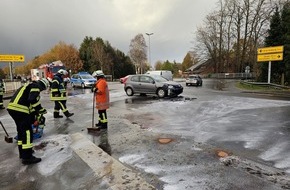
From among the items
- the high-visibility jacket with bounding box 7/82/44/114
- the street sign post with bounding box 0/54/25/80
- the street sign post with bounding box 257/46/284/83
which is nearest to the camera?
the high-visibility jacket with bounding box 7/82/44/114

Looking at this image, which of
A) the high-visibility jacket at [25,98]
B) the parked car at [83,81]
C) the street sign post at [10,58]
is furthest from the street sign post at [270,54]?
the street sign post at [10,58]

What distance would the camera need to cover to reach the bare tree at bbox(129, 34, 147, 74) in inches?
2726

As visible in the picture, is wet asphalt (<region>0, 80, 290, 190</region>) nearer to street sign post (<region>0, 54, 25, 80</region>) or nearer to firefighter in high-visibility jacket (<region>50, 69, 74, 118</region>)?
firefighter in high-visibility jacket (<region>50, 69, 74, 118</region>)

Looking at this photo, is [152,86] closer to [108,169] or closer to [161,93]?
[161,93]

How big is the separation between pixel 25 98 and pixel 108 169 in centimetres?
250

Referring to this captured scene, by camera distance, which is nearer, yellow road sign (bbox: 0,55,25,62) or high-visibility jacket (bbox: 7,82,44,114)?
high-visibility jacket (bbox: 7,82,44,114)

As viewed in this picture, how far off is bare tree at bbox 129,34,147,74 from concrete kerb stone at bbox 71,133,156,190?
63.7 metres

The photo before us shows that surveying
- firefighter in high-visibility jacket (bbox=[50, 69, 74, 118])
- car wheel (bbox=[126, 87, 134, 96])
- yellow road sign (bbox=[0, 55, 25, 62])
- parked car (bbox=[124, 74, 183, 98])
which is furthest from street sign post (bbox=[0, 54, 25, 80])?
firefighter in high-visibility jacket (bbox=[50, 69, 74, 118])

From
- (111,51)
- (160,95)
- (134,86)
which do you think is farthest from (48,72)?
(111,51)

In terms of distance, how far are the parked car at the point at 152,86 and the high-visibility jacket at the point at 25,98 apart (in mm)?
11762

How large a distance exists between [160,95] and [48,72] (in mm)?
21340

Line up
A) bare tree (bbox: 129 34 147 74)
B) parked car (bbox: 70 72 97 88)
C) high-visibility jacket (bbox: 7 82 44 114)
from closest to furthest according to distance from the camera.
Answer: high-visibility jacket (bbox: 7 82 44 114) → parked car (bbox: 70 72 97 88) → bare tree (bbox: 129 34 147 74)

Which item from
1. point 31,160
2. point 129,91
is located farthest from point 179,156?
point 129,91

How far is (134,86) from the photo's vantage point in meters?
18.2
